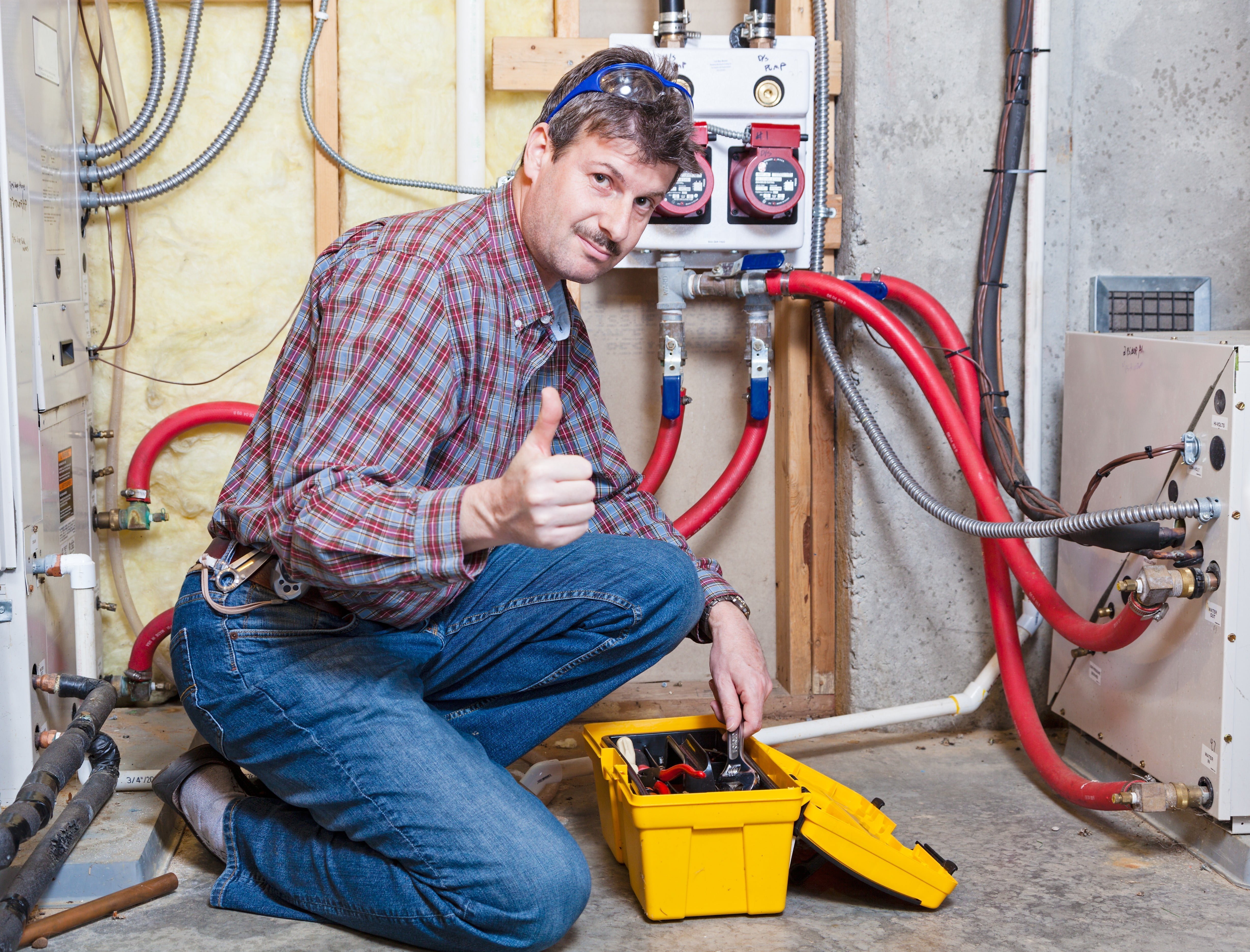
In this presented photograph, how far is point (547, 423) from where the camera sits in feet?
3.22

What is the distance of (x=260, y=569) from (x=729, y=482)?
38.4 inches

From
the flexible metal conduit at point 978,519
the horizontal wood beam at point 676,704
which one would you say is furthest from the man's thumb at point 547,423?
the horizontal wood beam at point 676,704

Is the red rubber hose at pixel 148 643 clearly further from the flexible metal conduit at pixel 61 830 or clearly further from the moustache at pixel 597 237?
the moustache at pixel 597 237

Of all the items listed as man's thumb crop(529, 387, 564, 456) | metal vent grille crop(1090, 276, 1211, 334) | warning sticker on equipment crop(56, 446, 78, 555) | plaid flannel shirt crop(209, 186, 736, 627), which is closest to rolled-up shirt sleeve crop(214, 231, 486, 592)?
plaid flannel shirt crop(209, 186, 736, 627)

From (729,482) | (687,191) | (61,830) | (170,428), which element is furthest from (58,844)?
(687,191)

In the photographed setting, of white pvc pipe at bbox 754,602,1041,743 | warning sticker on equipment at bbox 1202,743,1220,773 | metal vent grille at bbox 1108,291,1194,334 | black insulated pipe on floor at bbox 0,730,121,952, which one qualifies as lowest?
white pvc pipe at bbox 754,602,1041,743

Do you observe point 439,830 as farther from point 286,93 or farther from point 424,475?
point 286,93

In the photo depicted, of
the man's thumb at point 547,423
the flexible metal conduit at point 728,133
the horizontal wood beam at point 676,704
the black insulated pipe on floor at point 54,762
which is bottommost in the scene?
the horizontal wood beam at point 676,704

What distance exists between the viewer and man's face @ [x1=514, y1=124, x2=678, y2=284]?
1.35 meters

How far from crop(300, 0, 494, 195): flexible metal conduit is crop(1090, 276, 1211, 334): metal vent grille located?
110 centimetres

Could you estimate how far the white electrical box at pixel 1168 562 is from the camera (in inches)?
59.4

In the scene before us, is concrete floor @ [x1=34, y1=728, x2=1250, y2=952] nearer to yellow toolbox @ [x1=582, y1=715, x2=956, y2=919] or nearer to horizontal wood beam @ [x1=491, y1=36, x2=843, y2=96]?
yellow toolbox @ [x1=582, y1=715, x2=956, y2=919]

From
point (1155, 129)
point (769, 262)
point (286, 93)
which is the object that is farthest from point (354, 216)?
point (1155, 129)

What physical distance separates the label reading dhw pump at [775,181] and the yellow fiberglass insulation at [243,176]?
44 centimetres
